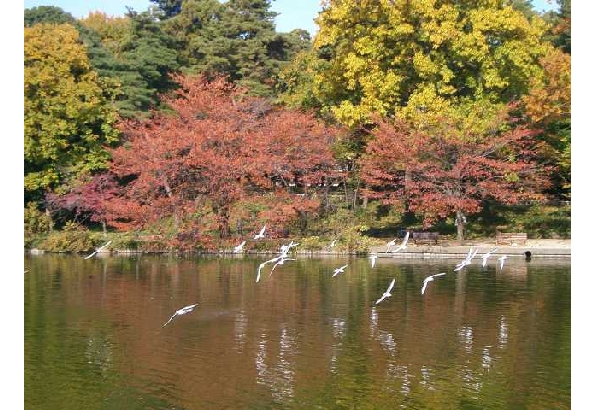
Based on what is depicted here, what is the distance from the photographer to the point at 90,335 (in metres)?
20.1

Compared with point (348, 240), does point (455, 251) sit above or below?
below

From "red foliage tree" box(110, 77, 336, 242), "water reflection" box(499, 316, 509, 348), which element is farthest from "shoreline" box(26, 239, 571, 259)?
"water reflection" box(499, 316, 509, 348)

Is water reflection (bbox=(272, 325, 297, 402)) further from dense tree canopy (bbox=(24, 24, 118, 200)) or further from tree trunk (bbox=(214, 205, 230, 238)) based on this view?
dense tree canopy (bbox=(24, 24, 118, 200))


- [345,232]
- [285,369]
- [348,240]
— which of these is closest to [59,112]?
[345,232]

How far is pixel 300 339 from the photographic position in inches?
766

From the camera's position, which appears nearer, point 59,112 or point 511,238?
point 511,238

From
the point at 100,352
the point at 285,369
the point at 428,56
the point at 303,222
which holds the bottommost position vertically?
the point at 285,369

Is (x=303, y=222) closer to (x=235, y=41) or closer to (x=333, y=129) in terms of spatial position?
(x=333, y=129)

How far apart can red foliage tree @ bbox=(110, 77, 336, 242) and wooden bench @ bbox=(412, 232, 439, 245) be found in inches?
215

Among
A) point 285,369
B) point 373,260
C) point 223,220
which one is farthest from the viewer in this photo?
point 223,220

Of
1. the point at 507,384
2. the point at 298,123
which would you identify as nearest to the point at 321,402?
the point at 507,384

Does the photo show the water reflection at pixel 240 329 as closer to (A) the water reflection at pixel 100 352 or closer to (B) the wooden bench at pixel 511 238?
(A) the water reflection at pixel 100 352

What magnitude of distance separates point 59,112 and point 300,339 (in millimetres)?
24708
